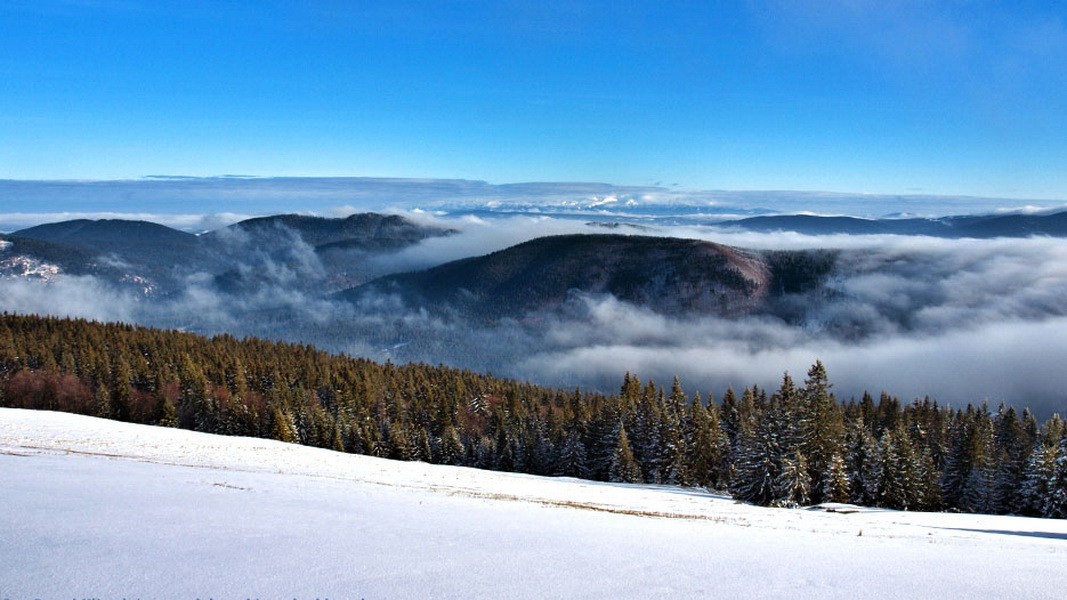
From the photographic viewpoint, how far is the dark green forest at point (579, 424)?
44.8 m

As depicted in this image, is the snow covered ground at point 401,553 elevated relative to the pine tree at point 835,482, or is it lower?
elevated

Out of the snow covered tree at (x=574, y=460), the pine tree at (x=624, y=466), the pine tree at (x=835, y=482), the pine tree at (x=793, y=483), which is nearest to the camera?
the pine tree at (x=793, y=483)

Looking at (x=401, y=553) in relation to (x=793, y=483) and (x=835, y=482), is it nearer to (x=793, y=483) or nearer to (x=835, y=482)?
(x=793, y=483)

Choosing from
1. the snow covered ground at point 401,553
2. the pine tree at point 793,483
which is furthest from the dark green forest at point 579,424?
the snow covered ground at point 401,553

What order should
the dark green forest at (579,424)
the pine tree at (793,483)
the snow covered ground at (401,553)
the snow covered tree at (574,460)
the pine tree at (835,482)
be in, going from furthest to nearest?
the snow covered tree at (574,460) < the dark green forest at (579,424) < the pine tree at (835,482) < the pine tree at (793,483) < the snow covered ground at (401,553)

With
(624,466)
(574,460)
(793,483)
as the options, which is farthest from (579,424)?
(793,483)

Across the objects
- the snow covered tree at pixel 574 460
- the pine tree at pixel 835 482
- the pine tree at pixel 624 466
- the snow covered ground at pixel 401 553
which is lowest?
the snow covered tree at pixel 574 460

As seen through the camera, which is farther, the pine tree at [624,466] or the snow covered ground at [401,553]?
the pine tree at [624,466]

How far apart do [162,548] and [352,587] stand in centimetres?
434

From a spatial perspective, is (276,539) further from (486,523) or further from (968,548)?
(968,548)

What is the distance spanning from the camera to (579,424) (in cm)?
7556

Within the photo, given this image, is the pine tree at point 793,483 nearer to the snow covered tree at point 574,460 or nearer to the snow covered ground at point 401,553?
the snow covered ground at point 401,553

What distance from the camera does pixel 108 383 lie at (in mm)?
80688

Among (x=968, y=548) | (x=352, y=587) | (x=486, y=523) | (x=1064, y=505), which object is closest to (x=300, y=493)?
(x=486, y=523)
